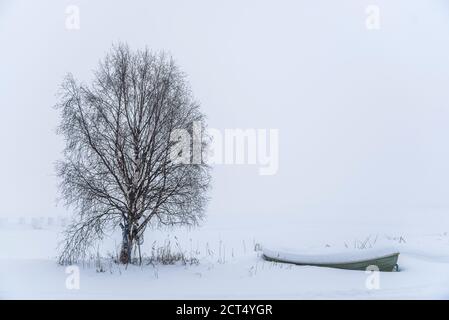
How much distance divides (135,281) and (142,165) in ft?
15.0

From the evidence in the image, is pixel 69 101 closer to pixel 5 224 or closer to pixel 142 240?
pixel 142 240

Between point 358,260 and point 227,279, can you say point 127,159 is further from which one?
point 358,260

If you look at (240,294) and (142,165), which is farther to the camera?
(142,165)

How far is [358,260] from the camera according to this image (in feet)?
55.5

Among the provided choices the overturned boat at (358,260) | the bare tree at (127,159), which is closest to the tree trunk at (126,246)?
the bare tree at (127,159)

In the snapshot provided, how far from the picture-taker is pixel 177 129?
1867 cm

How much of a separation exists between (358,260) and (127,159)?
9610 millimetres

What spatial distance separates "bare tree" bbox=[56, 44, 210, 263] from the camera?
18000mm

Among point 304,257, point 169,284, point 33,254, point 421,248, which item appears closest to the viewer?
point 169,284

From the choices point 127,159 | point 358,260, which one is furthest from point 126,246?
point 358,260

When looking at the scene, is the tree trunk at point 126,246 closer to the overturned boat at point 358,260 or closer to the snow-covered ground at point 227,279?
the snow-covered ground at point 227,279

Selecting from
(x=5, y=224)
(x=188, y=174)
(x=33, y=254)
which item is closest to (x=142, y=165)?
(x=188, y=174)

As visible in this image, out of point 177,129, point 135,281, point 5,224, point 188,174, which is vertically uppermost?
point 177,129

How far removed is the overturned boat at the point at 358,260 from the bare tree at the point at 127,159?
4.79 m
